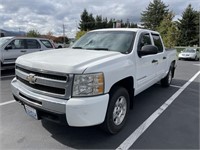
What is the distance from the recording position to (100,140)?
328 centimetres

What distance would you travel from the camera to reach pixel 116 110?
3410mm

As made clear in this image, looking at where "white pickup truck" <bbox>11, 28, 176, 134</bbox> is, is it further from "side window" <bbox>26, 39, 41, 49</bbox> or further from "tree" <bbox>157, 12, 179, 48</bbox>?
"tree" <bbox>157, 12, 179, 48</bbox>

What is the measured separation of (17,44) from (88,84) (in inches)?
313

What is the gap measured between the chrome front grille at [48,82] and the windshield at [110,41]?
1.44 metres

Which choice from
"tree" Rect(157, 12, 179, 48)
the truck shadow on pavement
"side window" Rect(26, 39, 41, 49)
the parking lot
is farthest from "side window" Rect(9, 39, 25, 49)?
"tree" Rect(157, 12, 179, 48)

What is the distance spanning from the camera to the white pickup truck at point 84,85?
276cm

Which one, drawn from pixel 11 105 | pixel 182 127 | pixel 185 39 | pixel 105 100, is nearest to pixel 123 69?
pixel 105 100

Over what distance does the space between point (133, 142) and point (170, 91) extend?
12.0ft

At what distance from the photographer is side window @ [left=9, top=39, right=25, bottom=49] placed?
9.37 meters

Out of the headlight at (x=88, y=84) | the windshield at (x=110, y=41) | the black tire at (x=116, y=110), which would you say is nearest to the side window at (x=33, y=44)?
the windshield at (x=110, y=41)

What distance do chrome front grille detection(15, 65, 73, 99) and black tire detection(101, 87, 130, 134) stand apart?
769 mm

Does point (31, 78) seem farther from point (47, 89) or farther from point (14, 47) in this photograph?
point (14, 47)

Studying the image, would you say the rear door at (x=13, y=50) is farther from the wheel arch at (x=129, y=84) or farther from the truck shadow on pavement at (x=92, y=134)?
the wheel arch at (x=129, y=84)

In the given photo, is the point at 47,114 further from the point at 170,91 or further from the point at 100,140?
the point at 170,91
